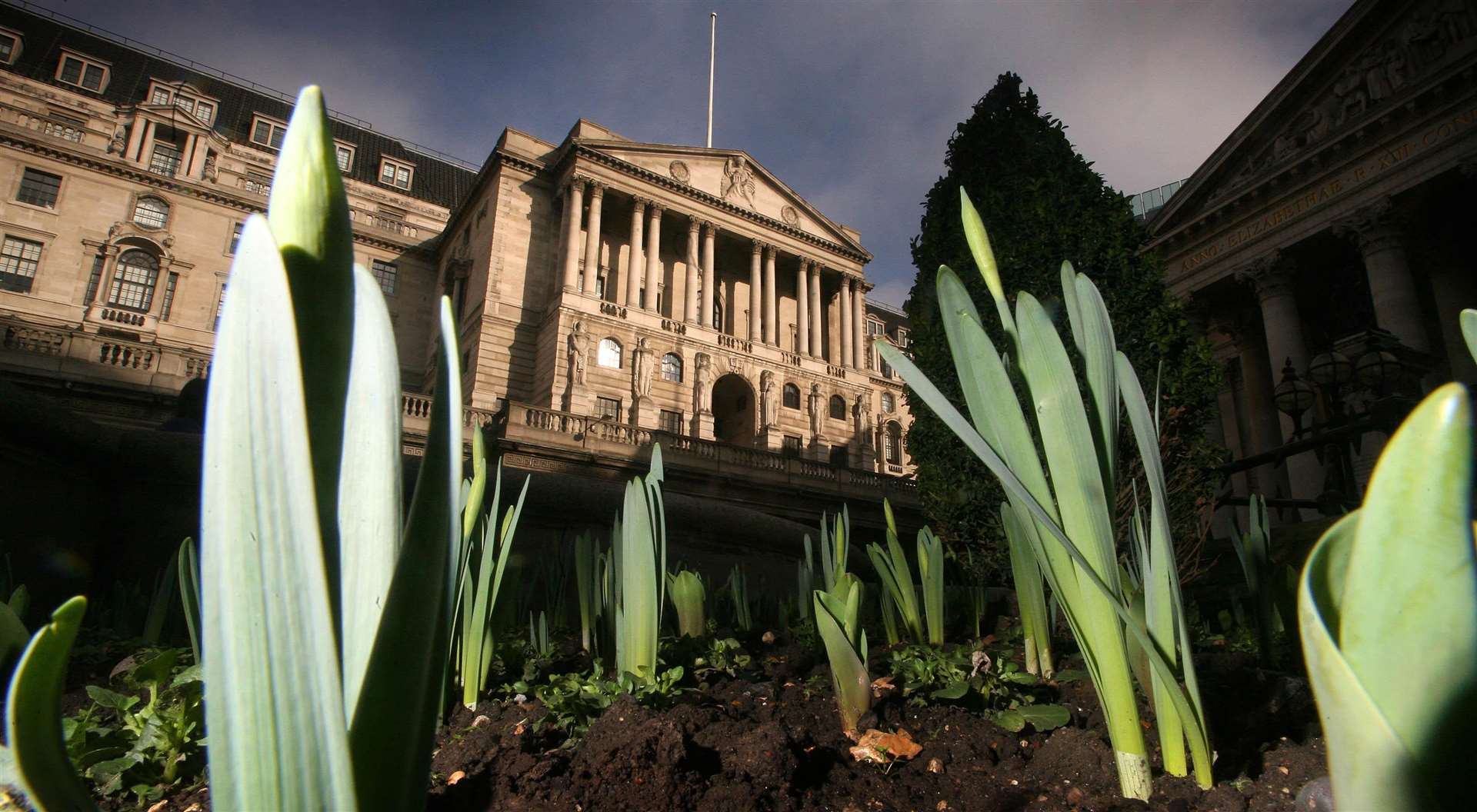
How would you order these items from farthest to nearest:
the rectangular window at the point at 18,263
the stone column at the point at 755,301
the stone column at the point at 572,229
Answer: the stone column at the point at 755,301 < the stone column at the point at 572,229 < the rectangular window at the point at 18,263

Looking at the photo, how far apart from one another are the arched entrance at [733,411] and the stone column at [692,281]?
3.18 metres

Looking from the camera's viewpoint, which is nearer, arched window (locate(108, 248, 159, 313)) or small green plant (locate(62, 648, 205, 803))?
small green plant (locate(62, 648, 205, 803))

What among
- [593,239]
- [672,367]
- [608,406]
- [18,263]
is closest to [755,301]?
[672,367]

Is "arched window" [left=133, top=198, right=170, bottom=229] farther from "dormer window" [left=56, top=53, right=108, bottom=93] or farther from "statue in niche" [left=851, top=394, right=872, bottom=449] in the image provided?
"statue in niche" [left=851, top=394, right=872, bottom=449]

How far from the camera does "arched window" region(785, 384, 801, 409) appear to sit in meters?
34.7

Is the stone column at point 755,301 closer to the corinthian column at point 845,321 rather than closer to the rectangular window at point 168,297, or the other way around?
the corinthian column at point 845,321

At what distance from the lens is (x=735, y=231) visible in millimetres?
35812

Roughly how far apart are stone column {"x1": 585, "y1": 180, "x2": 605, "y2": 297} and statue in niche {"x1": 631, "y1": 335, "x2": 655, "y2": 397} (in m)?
2.97

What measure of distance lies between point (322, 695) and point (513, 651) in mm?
1825

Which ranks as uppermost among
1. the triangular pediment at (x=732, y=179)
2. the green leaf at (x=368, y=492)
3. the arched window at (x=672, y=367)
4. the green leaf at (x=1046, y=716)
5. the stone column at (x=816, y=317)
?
the triangular pediment at (x=732, y=179)

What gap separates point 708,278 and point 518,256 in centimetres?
831

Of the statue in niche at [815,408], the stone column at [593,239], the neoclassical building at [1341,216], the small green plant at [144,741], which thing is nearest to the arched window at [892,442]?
the statue in niche at [815,408]

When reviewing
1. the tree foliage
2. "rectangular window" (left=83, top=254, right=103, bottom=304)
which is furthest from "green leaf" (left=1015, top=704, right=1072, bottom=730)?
"rectangular window" (left=83, top=254, right=103, bottom=304)

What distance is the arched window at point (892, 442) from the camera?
4012 centimetres
